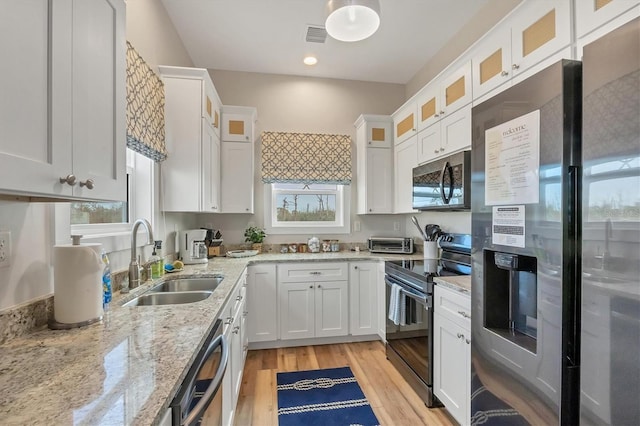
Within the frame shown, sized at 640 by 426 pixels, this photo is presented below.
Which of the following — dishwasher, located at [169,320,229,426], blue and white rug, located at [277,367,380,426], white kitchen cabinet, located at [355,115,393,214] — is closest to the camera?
dishwasher, located at [169,320,229,426]

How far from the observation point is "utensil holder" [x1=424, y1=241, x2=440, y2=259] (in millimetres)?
2891

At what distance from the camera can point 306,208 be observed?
3.71 metres

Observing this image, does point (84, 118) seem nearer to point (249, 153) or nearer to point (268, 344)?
point (249, 153)

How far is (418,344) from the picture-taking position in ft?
7.09

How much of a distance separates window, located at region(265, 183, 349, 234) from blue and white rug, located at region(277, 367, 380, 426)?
1.61 metres

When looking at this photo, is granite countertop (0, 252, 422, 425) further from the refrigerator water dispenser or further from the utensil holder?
the utensil holder

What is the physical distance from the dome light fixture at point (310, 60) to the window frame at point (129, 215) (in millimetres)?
1935

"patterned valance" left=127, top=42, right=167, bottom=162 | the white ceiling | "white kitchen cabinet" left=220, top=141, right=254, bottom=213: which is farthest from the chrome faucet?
the white ceiling

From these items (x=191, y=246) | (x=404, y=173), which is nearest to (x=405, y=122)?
(x=404, y=173)

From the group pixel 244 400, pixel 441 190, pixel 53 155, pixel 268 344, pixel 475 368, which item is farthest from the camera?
pixel 268 344

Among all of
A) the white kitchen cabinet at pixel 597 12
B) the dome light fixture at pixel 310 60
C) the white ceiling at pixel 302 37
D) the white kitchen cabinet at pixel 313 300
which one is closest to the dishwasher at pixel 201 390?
the white kitchen cabinet at pixel 313 300

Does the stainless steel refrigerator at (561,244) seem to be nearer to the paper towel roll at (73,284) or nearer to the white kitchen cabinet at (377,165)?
the paper towel roll at (73,284)

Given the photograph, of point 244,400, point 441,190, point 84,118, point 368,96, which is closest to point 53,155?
point 84,118

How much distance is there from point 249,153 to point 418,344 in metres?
2.46
